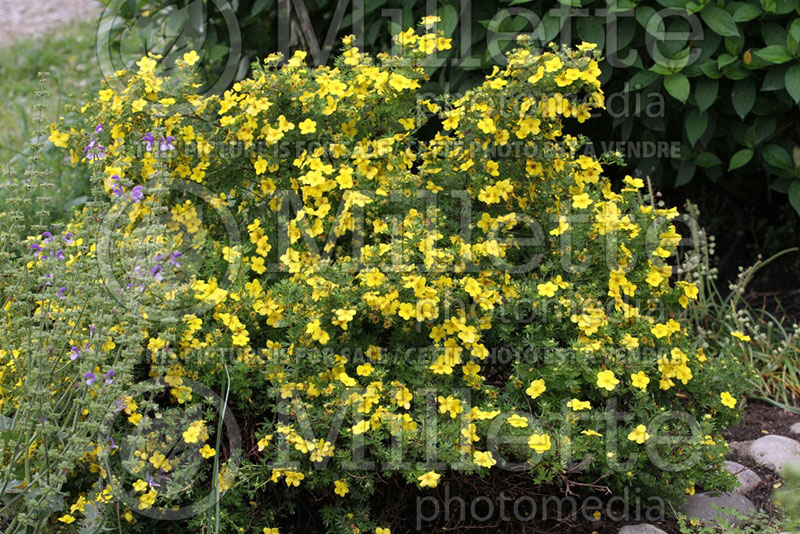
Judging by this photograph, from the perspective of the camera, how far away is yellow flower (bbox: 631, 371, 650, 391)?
2.18m

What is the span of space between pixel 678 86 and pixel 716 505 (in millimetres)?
1471

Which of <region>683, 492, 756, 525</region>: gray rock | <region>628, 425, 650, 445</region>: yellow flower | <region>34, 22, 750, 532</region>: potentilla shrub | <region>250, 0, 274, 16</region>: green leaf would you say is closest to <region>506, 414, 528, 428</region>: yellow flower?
<region>34, 22, 750, 532</region>: potentilla shrub

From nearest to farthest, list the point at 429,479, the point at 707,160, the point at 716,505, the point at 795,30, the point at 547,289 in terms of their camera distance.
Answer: the point at 429,479
the point at 547,289
the point at 716,505
the point at 795,30
the point at 707,160

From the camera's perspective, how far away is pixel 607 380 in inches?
84.4

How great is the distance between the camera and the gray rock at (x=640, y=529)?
235cm

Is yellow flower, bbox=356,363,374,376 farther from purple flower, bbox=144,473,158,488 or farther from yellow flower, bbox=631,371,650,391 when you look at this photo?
yellow flower, bbox=631,371,650,391

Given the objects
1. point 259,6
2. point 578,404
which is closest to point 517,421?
point 578,404

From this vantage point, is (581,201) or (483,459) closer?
(483,459)

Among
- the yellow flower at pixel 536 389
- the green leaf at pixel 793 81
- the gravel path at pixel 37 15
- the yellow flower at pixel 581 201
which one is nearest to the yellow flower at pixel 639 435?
the yellow flower at pixel 536 389

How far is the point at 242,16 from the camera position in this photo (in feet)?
12.8

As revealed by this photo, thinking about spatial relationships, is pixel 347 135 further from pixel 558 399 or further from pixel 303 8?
pixel 303 8

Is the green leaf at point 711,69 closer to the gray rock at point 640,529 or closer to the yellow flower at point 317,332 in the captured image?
the gray rock at point 640,529

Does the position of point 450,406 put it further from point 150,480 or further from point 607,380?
point 150,480

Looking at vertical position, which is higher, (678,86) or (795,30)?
(795,30)
